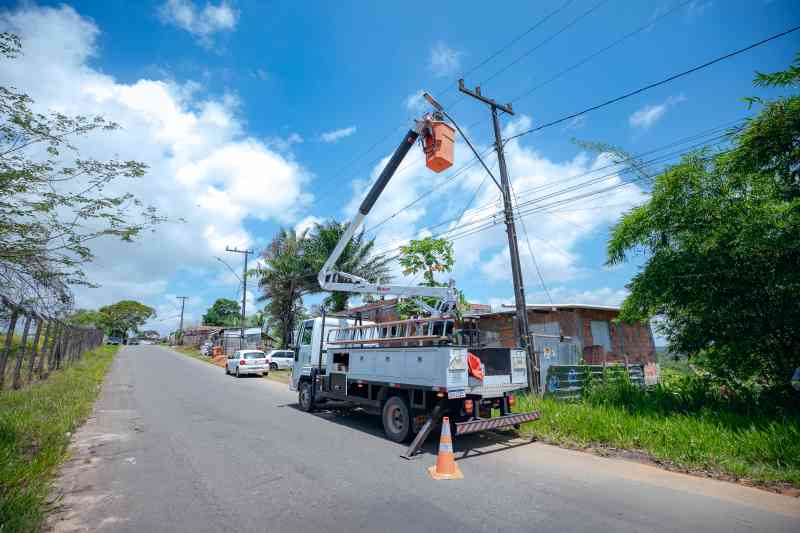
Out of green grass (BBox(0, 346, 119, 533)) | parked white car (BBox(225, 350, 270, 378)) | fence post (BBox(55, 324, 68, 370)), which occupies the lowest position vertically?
green grass (BBox(0, 346, 119, 533))

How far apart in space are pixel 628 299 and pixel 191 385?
1577 centimetres

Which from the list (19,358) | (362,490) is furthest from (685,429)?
(19,358)

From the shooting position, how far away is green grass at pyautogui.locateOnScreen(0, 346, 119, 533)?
381 centimetres

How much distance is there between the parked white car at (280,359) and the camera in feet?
87.1

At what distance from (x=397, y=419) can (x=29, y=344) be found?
13.4 meters

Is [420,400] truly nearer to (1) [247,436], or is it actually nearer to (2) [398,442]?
(2) [398,442]

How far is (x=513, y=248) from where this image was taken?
1119 cm

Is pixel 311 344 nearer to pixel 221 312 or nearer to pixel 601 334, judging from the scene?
pixel 601 334

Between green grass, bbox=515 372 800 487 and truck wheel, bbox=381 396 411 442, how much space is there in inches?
91.5

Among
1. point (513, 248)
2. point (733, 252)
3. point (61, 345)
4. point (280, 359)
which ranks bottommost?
point (280, 359)

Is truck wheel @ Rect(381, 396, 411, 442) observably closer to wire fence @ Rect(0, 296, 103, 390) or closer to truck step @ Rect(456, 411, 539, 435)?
truck step @ Rect(456, 411, 539, 435)

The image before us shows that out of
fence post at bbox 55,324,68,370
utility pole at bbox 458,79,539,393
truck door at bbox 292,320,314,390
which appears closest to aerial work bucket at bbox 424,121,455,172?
utility pole at bbox 458,79,539,393

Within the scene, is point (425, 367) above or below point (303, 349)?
below

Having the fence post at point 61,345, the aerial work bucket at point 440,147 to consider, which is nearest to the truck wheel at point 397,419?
the aerial work bucket at point 440,147
